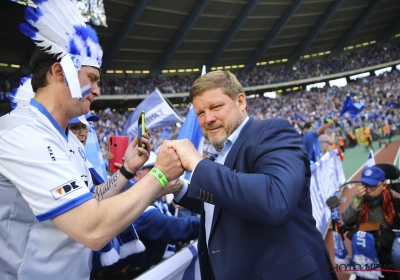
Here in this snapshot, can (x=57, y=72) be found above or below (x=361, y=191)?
above

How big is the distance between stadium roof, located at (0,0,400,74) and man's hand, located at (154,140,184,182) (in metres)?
20.3

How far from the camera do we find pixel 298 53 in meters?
38.5

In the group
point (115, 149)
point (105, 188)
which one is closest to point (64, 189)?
point (105, 188)

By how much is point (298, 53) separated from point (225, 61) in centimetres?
958

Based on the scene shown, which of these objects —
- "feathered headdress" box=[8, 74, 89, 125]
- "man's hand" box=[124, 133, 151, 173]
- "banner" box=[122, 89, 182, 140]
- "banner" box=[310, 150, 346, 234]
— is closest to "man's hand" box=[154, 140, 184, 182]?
"man's hand" box=[124, 133, 151, 173]

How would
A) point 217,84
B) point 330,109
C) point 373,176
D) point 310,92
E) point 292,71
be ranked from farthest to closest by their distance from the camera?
point 292,71
point 310,92
point 330,109
point 373,176
point 217,84

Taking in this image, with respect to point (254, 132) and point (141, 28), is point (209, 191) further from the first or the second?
point (141, 28)

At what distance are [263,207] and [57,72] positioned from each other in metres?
1.23

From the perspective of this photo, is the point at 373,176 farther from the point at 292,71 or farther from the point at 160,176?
the point at 292,71

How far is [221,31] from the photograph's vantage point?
30812 millimetres

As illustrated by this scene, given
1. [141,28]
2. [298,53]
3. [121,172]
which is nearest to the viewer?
[121,172]

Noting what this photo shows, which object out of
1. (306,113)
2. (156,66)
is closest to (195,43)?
(156,66)

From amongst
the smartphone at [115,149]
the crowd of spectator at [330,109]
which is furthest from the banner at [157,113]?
the crowd of spectator at [330,109]

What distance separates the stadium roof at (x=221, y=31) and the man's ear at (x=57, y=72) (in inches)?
779
